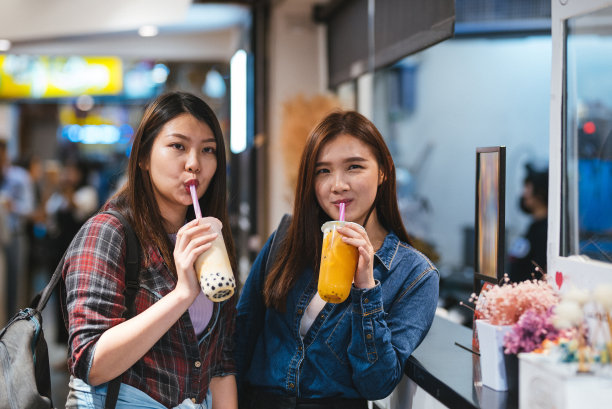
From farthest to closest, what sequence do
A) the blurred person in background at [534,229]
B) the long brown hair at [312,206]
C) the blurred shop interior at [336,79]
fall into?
1. the blurred person in background at [534,229]
2. the blurred shop interior at [336,79]
3. the long brown hair at [312,206]

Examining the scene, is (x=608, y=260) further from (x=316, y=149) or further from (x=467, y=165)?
(x=467, y=165)

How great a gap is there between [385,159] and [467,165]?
6.15m

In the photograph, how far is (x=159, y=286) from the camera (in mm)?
1749

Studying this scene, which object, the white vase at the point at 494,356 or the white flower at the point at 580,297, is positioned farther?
the white vase at the point at 494,356

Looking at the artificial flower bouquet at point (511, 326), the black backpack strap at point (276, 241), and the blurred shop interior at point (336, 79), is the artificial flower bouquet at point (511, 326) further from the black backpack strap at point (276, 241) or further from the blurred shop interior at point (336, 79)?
the blurred shop interior at point (336, 79)

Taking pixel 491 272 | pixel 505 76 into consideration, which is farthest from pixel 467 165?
pixel 491 272

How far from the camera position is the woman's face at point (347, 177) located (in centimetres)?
197

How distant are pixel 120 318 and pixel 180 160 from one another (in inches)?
17.8

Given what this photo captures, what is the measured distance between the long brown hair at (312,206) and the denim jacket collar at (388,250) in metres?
0.07

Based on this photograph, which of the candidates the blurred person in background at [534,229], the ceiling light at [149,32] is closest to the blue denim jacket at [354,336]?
the blurred person in background at [534,229]

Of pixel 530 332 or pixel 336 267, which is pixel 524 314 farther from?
pixel 336 267

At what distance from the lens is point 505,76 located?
7.71m

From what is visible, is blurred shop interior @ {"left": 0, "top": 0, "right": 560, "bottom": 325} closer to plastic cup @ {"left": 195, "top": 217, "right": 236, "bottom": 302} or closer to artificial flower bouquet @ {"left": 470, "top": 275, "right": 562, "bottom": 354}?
artificial flower bouquet @ {"left": 470, "top": 275, "right": 562, "bottom": 354}

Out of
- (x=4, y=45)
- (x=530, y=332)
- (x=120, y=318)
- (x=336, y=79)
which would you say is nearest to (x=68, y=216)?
(x=4, y=45)
